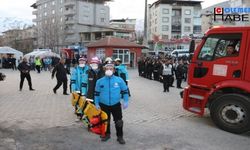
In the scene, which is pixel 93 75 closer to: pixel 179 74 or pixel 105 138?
pixel 105 138

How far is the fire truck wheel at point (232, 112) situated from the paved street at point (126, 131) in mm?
192

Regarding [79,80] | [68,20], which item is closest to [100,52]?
[79,80]

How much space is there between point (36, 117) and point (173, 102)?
550 centimetres

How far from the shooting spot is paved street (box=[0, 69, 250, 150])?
695 centimetres

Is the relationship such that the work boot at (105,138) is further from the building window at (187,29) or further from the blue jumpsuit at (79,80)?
the building window at (187,29)

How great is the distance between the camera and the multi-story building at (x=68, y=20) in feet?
245

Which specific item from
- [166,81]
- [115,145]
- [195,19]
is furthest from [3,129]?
[195,19]

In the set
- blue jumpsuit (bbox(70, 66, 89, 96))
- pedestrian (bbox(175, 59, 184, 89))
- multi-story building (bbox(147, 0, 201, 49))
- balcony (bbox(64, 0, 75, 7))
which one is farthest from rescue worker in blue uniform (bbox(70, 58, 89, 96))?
multi-story building (bbox(147, 0, 201, 49))

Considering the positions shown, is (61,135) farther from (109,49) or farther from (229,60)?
(109,49)

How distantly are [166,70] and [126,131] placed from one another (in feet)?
30.4

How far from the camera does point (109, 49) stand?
1549 inches

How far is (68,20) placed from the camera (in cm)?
8719

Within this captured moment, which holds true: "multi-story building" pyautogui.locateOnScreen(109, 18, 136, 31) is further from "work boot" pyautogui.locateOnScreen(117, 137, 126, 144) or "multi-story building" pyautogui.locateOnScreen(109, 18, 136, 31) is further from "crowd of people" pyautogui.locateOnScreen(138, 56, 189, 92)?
"work boot" pyautogui.locateOnScreen(117, 137, 126, 144)

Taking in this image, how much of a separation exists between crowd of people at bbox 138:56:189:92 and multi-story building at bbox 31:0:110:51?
167ft
